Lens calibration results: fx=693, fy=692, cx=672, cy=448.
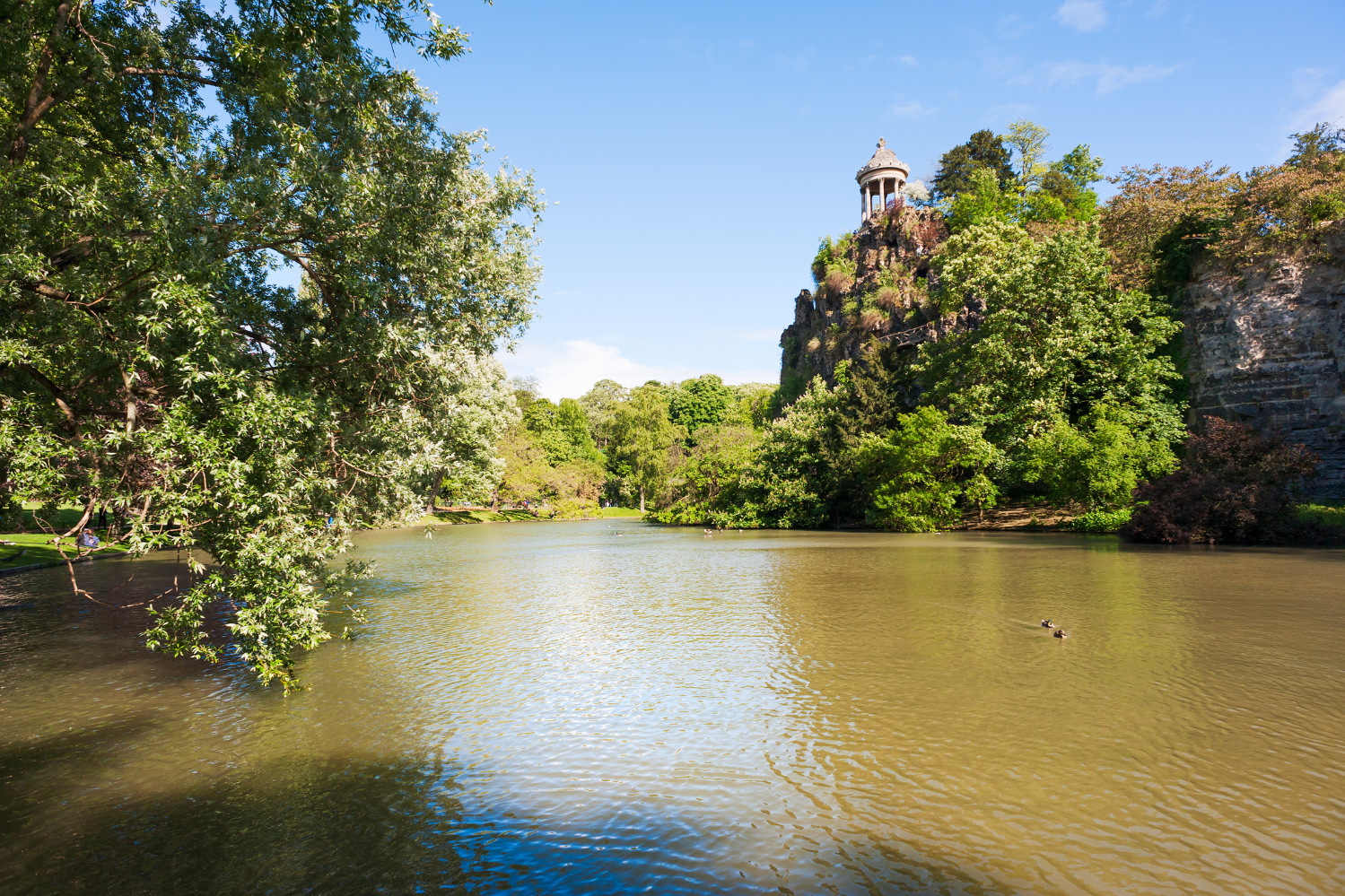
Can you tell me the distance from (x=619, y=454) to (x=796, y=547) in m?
48.3

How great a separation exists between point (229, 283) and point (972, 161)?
5541 cm

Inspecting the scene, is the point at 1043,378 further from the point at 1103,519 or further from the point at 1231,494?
the point at 1231,494

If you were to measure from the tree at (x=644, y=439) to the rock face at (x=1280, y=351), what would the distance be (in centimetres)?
4182

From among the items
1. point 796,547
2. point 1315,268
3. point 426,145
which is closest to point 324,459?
point 426,145

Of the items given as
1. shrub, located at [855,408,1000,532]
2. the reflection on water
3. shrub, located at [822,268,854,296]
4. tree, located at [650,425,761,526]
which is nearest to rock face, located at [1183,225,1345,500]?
shrub, located at [855,408,1000,532]

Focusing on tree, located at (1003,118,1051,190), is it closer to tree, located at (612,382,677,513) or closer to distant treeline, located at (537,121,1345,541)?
distant treeline, located at (537,121,1345,541)

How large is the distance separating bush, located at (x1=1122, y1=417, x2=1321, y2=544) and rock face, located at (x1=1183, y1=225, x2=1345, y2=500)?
8.89ft

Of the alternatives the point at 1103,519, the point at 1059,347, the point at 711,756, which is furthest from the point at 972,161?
the point at 711,756

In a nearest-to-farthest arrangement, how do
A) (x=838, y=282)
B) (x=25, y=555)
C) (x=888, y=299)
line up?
1. (x=25, y=555)
2. (x=888, y=299)
3. (x=838, y=282)

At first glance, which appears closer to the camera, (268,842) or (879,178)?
(268,842)

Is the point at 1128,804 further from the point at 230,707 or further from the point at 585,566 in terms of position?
the point at 585,566

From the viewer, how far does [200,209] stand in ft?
25.4

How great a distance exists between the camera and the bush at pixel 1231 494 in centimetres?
2202

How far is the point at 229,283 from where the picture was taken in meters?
8.17
